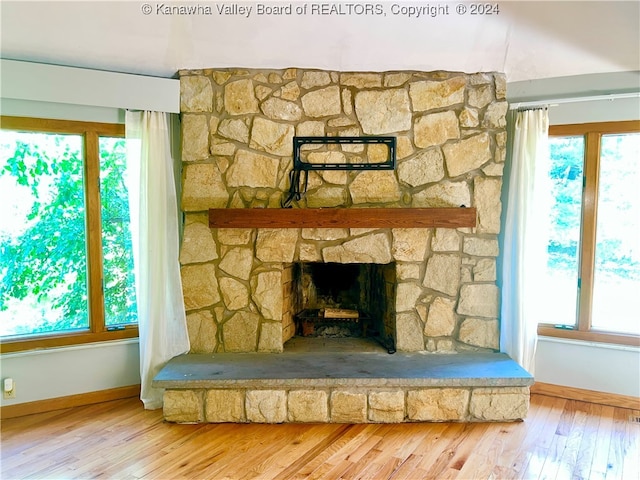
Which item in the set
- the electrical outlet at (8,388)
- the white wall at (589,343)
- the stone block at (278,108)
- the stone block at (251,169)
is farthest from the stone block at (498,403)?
the electrical outlet at (8,388)

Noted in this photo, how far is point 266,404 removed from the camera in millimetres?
2551

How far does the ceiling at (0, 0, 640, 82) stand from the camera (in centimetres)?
237

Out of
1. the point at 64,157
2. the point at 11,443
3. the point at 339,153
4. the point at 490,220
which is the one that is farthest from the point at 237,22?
the point at 11,443

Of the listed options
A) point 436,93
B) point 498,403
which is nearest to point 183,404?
point 498,403

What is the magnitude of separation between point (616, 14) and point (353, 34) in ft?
5.08

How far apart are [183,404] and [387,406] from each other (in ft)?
4.26

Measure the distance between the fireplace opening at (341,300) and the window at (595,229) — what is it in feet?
4.15

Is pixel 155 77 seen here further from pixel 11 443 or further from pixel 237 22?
pixel 11 443

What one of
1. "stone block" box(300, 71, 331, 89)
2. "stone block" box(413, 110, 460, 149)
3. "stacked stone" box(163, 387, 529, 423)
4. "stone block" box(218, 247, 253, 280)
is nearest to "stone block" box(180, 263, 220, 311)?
"stone block" box(218, 247, 253, 280)

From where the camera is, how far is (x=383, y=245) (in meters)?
2.92

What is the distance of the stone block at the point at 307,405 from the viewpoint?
2555 millimetres

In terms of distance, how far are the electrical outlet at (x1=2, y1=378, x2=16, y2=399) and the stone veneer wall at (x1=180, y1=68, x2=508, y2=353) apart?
120cm

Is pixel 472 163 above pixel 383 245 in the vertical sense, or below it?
above

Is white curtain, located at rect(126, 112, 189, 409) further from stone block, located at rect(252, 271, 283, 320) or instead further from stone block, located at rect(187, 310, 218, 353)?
stone block, located at rect(252, 271, 283, 320)
